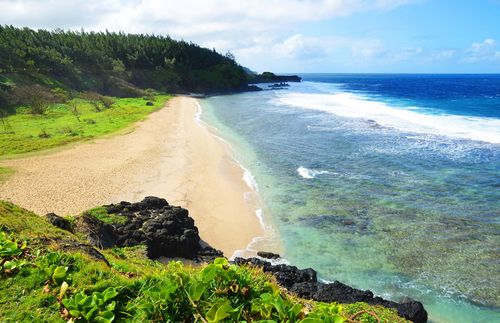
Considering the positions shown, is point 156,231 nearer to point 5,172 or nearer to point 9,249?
point 9,249

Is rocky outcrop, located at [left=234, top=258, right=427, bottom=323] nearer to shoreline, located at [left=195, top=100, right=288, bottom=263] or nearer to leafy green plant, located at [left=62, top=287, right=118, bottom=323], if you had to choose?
shoreline, located at [left=195, top=100, right=288, bottom=263]

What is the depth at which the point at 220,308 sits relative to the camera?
3.38 m

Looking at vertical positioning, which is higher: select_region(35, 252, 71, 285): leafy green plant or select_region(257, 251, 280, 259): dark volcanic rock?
select_region(35, 252, 71, 285): leafy green plant

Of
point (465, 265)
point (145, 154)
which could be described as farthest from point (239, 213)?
point (145, 154)

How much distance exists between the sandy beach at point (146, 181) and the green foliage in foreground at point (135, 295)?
9875mm

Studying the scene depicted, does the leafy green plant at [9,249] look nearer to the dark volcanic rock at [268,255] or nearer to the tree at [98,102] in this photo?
the dark volcanic rock at [268,255]

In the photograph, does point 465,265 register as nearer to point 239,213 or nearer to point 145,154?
point 239,213

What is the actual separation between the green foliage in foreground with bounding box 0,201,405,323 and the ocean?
28.3ft

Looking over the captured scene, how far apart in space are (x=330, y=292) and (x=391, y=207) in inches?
354

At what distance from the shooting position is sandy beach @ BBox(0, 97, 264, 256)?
1670cm

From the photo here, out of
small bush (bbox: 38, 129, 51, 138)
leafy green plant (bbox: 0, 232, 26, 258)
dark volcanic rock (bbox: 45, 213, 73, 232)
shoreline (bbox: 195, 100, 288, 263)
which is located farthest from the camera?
small bush (bbox: 38, 129, 51, 138)

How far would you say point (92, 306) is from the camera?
3705 mm

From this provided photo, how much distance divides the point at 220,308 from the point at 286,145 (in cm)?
2842

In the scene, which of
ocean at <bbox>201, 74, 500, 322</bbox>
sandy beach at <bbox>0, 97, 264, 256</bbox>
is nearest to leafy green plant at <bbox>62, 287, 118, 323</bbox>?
ocean at <bbox>201, 74, 500, 322</bbox>
